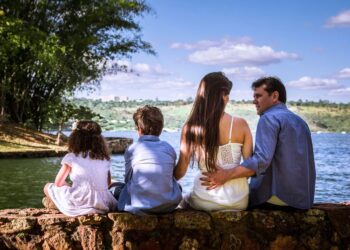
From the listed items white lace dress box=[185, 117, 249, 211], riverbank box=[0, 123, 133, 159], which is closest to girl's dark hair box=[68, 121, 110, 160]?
white lace dress box=[185, 117, 249, 211]

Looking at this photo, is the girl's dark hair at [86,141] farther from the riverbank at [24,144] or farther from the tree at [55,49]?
the tree at [55,49]

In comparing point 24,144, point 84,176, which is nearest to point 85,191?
point 84,176

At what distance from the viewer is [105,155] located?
12.5 feet

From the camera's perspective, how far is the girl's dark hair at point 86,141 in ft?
12.3

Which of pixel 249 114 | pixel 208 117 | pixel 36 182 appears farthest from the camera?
pixel 249 114

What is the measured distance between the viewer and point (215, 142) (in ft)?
11.6

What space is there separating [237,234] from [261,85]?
94 centimetres

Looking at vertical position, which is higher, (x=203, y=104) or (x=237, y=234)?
(x=203, y=104)

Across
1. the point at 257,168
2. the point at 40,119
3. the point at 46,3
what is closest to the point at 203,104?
the point at 257,168

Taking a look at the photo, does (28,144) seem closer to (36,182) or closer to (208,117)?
(36,182)

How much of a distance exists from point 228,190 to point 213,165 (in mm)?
189

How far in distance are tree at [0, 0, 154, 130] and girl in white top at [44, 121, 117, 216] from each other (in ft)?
61.9

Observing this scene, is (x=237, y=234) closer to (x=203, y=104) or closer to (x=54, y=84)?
(x=203, y=104)

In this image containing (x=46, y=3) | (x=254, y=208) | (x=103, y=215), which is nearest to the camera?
(x=103, y=215)
